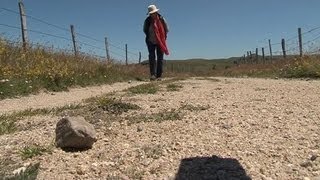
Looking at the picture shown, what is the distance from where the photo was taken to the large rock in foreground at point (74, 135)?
3955mm

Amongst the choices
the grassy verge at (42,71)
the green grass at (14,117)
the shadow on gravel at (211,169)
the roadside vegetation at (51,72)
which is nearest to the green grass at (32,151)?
the green grass at (14,117)

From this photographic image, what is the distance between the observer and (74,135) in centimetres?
394

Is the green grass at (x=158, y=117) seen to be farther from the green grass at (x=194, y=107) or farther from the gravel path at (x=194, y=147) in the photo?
the green grass at (x=194, y=107)

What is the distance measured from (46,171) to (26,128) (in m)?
1.61

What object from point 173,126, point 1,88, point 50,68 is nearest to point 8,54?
point 50,68

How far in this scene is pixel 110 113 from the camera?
5512 mm

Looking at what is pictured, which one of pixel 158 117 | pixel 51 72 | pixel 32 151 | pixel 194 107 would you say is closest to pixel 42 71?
pixel 51 72

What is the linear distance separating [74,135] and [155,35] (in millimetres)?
9873

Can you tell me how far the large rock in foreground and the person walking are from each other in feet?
31.8

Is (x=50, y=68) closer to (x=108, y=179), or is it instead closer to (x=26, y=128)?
(x=26, y=128)

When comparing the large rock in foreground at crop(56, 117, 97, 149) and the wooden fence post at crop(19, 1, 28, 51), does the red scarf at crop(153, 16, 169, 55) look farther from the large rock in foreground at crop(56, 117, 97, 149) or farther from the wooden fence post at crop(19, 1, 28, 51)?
the large rock in foreground at crop(56, 117, 97, 149)

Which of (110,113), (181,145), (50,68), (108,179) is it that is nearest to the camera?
(108,179)

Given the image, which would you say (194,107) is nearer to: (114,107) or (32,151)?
(114,107)

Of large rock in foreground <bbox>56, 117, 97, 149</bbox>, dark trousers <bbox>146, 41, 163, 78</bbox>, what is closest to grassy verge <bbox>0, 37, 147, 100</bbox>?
dark trousers <bbox>146, 41, 163, 78</bbox>
